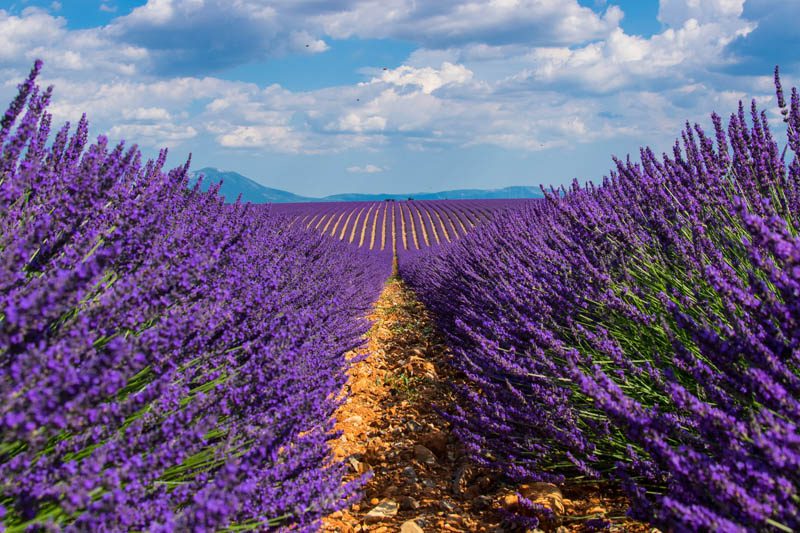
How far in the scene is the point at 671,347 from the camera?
222 cm

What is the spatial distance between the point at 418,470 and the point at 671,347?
5.25 ft

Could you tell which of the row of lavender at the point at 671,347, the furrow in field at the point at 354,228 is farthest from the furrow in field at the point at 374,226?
the row of lavender at the point at 671,347

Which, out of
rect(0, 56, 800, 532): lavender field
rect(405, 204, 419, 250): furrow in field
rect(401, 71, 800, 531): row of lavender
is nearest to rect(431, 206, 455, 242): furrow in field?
rect(405, 204, 419, 250): furrow in field

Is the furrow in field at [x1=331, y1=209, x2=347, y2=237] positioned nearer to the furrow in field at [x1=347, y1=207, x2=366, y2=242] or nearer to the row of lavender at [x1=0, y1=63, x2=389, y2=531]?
the furrow in field at [x1=347, y1=207, x2=366, y2=242]

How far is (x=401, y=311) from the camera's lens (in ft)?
31.3

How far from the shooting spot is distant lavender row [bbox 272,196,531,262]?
1078 inches

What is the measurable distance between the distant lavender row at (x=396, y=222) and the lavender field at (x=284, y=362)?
2053 centimetres

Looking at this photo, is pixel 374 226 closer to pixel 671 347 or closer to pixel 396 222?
pixel 396 222

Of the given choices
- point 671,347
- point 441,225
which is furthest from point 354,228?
point 671,347

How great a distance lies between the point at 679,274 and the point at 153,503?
8.21ft

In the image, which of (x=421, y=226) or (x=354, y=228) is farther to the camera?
(x=421, y=226)

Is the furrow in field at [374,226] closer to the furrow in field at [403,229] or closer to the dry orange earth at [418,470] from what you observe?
the furrow in field at [403,229]

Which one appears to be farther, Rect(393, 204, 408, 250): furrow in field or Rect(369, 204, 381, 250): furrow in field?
Rect(393, 204, 408, 250): furrow in field

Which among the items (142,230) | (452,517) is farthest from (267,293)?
(452,517)
